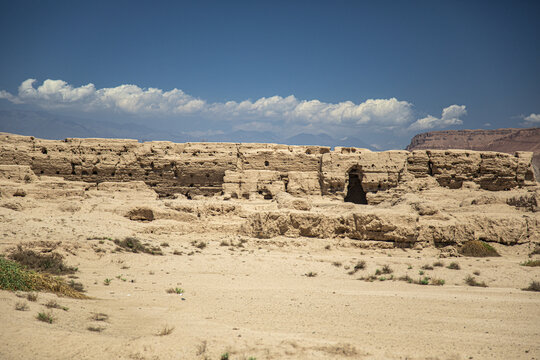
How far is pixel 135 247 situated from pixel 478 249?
11416mm

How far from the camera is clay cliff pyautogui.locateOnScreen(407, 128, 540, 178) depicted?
256 ft

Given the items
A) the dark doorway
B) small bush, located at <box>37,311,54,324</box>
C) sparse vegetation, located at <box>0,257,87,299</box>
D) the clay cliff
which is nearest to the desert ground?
small bush, located at <box>37,311,54,324</box>

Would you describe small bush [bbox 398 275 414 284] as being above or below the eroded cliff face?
below

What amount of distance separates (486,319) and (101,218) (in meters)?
13.4

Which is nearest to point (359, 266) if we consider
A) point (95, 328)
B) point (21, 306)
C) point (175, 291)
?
point (175, 291)

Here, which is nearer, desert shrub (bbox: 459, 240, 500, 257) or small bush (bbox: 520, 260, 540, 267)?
small bush (bbox: 520, 260, 540, 267)

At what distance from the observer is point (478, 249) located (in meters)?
12.8

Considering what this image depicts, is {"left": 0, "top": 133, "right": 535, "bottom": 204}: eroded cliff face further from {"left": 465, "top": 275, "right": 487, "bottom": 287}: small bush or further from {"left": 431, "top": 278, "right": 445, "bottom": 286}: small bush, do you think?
{"left": 431, "top": 278, "right": 445, "bottom": 286}: small bush

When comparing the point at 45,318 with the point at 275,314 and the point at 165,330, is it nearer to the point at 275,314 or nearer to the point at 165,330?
the point at 165,330

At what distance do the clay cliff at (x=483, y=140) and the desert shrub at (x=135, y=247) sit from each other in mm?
72274

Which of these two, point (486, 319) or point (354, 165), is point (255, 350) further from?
point (354, 165)

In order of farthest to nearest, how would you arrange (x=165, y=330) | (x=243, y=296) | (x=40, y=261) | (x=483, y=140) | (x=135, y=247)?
1. (x=483, y=140)
2. (x=135, y=247)
3. (x=40, y=261)
4. (x=243, y=296)
5. (x=165, y=330)

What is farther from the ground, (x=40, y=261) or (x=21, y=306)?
(x=21, y=306)

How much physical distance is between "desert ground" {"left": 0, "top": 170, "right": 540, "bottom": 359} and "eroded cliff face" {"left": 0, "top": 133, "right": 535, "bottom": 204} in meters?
5.94
